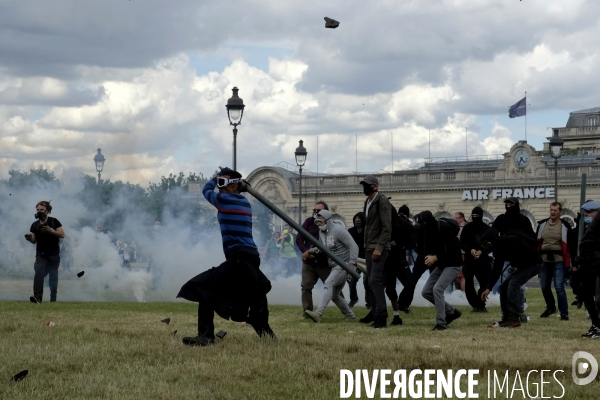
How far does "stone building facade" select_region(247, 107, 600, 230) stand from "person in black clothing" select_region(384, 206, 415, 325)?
50428 mm

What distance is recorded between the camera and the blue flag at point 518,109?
66000 millimetres

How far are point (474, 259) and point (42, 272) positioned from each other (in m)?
7.92

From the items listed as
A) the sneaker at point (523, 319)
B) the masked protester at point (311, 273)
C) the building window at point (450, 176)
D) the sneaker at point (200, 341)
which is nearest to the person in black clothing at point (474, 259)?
the sneaker at point (523, 319)

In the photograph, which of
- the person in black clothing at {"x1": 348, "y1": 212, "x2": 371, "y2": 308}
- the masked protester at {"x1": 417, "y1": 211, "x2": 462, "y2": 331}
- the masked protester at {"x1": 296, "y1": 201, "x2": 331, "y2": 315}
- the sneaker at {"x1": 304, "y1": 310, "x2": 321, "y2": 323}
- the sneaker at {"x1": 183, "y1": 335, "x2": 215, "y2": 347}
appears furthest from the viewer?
the person in black clothing at {"x1": 348, "y1": 212, "x2": 371, "y2": 308}

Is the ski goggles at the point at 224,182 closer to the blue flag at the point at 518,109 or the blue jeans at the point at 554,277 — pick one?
the blue jeans at the point at 554,277

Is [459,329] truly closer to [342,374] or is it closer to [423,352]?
[423,352]

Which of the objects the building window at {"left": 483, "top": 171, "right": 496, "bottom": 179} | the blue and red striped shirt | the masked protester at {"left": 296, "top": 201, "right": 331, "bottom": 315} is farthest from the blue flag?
the blue and red striped shirt

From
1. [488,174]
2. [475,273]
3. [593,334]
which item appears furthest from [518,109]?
[593,334]

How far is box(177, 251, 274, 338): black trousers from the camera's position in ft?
34.3

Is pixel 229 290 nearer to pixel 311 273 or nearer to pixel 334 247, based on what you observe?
pixel 334 247

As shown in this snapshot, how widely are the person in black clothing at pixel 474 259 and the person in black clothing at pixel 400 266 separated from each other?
111cm

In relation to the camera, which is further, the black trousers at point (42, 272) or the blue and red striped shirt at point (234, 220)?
the black trousers at point (42, 272)

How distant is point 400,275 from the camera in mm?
17547

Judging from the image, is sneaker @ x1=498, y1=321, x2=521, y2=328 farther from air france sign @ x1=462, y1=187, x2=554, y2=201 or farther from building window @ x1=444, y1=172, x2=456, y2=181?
building window @ x1=444, y1=172, x2=456, y2=181
